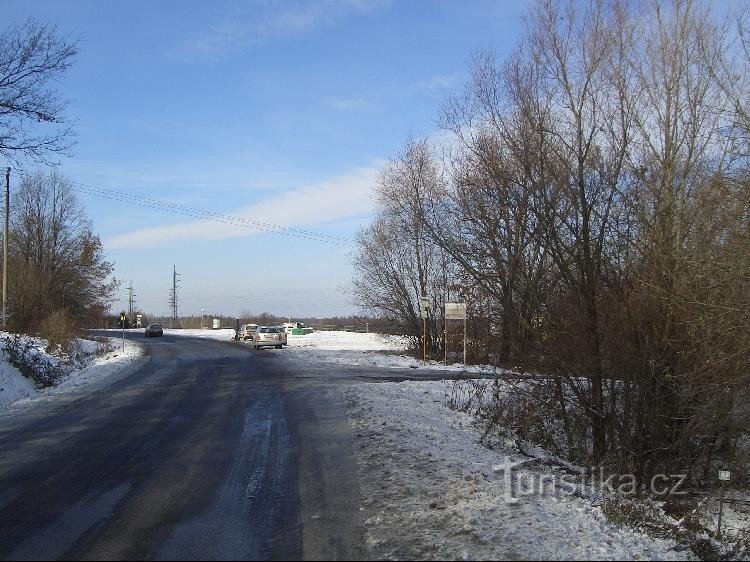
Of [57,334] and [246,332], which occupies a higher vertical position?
[57,334]

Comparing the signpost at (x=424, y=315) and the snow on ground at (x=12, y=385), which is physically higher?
the signpost at (x=424, y=315)

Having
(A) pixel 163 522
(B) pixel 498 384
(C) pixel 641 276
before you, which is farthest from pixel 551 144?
(A) pixel 163 522

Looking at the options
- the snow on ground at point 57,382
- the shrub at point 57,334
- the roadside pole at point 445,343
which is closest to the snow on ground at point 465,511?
the snow on ground at point 57,382

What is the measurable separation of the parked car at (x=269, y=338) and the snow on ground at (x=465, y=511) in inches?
1328

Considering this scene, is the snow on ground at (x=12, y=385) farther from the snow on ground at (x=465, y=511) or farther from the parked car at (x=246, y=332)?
the parked car at (x=246, y=332)

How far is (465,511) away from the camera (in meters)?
6.16

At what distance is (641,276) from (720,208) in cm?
156

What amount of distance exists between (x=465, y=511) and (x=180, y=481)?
11.5 feet

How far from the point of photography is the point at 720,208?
8.55m

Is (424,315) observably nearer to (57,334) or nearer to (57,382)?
(57,334)

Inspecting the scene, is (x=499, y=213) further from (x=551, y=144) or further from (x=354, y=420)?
(x=354, y=420)

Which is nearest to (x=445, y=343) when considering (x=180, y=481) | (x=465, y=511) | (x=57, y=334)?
(x=57, y=334)

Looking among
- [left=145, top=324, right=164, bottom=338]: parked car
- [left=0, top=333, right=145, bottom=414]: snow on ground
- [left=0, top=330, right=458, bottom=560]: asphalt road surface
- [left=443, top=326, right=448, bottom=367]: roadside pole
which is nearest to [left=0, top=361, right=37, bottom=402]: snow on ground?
[left=0, top=333, right=145, bottom=414]: snow on ground

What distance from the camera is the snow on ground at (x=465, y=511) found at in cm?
523
